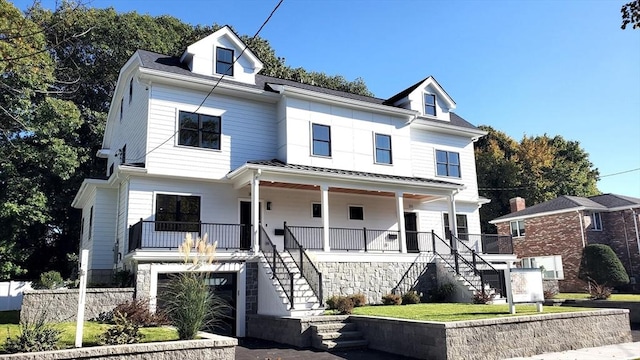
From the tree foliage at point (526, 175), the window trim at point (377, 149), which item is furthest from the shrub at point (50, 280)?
the tree foliage at point (526, 175)

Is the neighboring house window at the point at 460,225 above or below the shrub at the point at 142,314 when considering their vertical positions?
above

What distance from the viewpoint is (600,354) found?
10.9m

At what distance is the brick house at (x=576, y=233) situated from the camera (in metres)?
28.9


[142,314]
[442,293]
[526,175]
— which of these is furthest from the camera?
[526,175]

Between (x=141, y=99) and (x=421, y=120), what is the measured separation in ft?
41.0

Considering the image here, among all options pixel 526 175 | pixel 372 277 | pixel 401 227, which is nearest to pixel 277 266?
pixel 372 277

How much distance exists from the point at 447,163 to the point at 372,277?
8993mm

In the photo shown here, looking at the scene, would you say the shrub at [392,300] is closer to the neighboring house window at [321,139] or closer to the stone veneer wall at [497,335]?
the stone veneer wall at [497,335]

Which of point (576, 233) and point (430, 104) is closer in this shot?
point (430, 104)

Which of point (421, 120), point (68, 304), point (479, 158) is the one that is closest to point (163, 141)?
point (68, 304)

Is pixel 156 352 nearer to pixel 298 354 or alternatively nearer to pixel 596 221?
pixel 298 354

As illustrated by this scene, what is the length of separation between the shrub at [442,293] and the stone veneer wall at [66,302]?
10.7 m

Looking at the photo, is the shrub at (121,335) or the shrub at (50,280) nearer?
the shrub at (121,335)

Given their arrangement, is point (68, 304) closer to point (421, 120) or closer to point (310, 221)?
point (310, 221)
